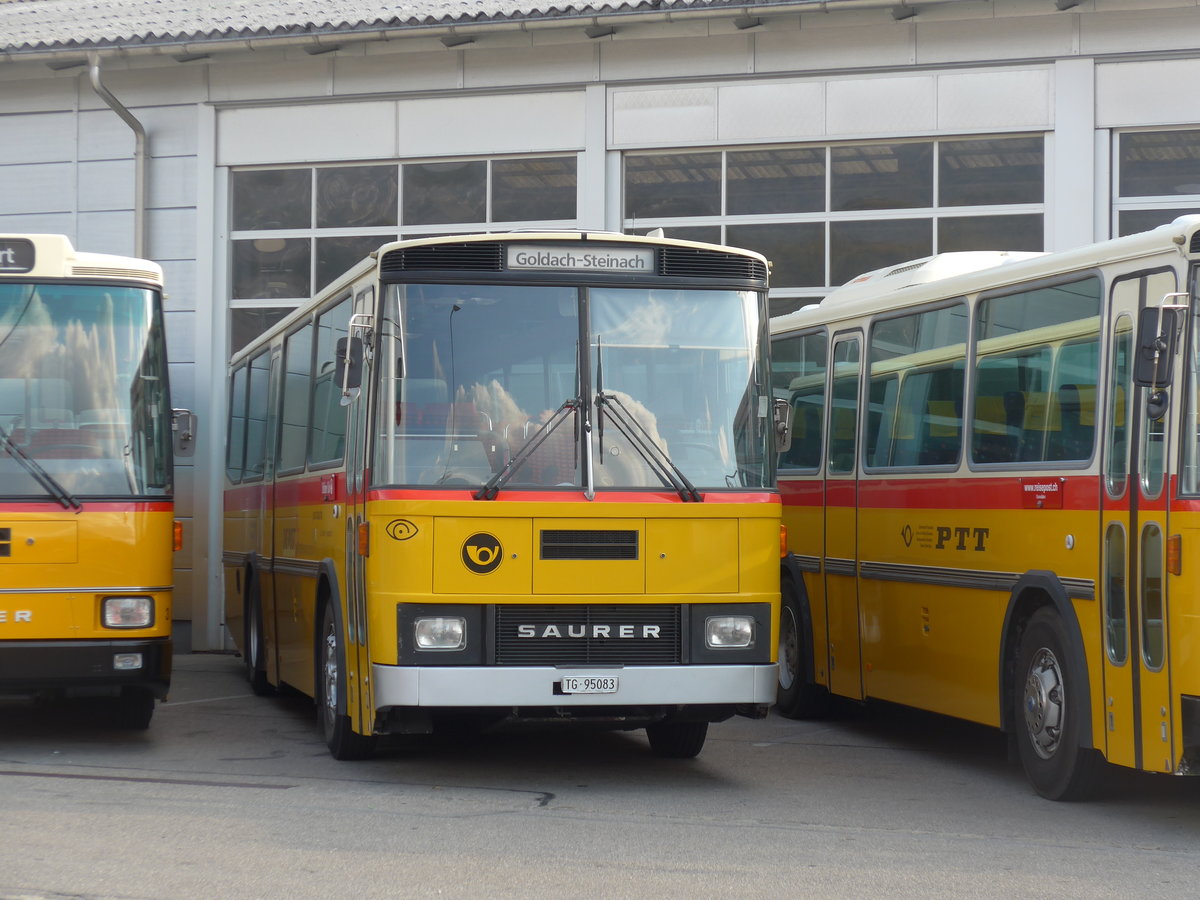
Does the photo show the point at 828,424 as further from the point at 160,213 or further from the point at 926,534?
the point at 160,213

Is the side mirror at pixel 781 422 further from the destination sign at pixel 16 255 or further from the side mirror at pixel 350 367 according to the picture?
the destination sign at pixel 16 255

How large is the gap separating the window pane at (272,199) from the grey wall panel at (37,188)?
1.86 metres

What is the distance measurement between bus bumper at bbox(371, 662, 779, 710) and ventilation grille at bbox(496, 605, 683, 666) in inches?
2.4

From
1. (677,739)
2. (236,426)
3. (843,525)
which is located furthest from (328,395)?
(236,426)

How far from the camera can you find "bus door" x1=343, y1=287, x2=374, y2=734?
9.21 meters

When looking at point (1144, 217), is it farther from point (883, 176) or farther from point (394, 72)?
point (394, 72)

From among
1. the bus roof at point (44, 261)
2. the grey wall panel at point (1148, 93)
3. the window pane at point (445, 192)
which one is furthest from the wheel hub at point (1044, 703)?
the window pane at point (445, 192)

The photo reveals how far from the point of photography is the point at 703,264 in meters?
9.38

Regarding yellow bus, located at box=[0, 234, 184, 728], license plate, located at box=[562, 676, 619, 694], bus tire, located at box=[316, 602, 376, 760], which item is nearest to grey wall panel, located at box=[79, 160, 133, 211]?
yellow bus, located at box=[0, 234, 184, 728]

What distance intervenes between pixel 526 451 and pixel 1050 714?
297cm

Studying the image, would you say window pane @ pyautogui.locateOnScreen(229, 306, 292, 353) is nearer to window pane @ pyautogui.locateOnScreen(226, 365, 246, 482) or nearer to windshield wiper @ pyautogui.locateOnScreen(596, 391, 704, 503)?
window pane @ pyautogui.locateOnScreen(226, 365, 246, 482)

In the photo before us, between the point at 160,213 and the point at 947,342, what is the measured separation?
427 inches

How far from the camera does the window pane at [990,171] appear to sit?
16.3 meters

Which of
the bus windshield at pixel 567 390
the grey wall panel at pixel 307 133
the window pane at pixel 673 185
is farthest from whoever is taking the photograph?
the grey wall panel at pixel 307 133
